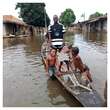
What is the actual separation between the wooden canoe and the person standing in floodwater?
957 mm

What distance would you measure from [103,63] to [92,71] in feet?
→ 4.58

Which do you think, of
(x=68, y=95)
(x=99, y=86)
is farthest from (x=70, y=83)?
(x=99, y=86)

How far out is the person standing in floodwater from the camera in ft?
23.0

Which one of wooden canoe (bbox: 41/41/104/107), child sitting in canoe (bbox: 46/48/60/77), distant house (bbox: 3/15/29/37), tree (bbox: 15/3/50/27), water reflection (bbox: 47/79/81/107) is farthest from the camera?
tree (bbox: 15/3/50/27)

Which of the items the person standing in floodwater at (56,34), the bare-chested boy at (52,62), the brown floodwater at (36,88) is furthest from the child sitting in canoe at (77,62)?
the person standing in floodwater at (56,34)

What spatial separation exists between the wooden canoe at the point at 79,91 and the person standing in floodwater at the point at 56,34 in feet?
3.14

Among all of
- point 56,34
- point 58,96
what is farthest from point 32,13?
point 58,96

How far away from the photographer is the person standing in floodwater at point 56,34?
7.02 metres

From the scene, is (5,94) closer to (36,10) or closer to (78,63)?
(78,63)

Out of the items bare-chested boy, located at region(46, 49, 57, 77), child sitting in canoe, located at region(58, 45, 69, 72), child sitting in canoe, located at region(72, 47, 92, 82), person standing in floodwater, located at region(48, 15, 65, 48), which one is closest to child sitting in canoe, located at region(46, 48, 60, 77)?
bare-chested boy, located at region(46, 49, 57, 77)

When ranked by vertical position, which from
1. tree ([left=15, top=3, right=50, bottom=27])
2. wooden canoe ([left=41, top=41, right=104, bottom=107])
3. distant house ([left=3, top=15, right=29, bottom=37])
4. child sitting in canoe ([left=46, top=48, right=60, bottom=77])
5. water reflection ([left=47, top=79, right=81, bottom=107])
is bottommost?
water reflection ([left=47, top=79, right=81, bottom=107])

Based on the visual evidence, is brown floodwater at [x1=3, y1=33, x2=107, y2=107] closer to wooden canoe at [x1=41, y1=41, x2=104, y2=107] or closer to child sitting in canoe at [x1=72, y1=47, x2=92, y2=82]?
wooden canoe at [x1=41, y1=41, x2=104, y2=107]

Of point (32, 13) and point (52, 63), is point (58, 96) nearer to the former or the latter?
point (52, 63)

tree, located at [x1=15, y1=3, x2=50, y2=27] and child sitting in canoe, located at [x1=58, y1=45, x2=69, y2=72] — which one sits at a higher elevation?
tree, located at [x1=15, y1=3, x2=50, y2=27]
